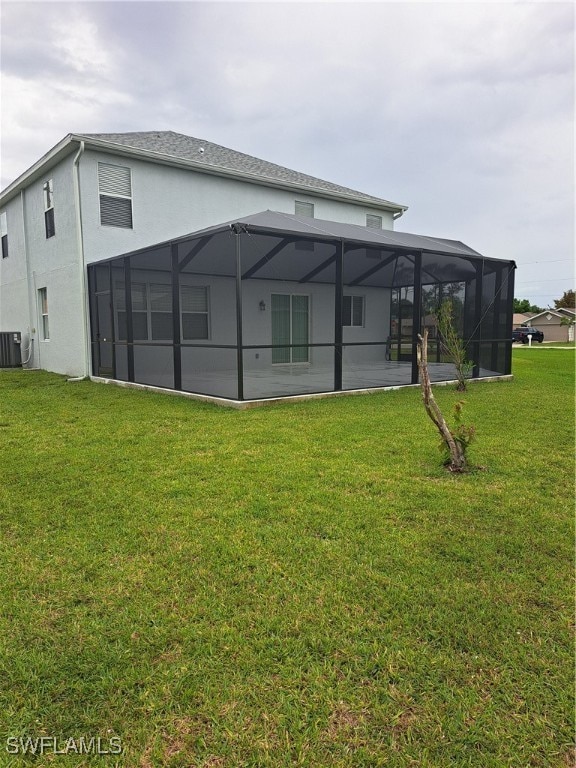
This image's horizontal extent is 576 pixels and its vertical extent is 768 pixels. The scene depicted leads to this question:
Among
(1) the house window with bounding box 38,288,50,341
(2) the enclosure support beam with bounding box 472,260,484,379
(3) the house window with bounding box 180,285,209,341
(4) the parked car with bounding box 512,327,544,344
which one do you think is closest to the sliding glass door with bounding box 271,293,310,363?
(3) the house window with bounding box 180,285,209,341

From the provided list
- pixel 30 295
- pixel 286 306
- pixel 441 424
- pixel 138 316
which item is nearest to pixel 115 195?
pixel 138 316

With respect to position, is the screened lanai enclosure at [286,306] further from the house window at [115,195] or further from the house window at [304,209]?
the house window at [304,209]

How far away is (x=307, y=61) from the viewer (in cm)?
997

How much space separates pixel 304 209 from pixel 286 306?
2.84 m

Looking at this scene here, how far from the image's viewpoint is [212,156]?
12688mm

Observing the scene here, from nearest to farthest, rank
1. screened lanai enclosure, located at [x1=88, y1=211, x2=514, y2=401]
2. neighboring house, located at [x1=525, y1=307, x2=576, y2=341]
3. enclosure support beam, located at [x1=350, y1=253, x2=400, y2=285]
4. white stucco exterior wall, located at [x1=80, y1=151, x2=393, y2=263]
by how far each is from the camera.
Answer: screened lanai enclosure, located at [x1=88, y1=211, x2=514, y2=401] < white stucco exterior wall, located at [x1=80, y1=151, x2=393, y2=263] < enclosure support beam, located at [x1=350, y1=253, x2=400, y2=285] < neighboring house, located at [x1=525, y1=307, x2=576, y2=341]

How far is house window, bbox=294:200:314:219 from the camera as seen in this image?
13.6m

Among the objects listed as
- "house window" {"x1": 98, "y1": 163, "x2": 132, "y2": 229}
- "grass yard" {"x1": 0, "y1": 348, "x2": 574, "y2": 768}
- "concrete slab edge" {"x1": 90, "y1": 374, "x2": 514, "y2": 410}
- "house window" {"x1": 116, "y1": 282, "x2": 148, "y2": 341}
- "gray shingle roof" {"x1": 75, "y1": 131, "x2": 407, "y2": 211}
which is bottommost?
"grass yard" {"x1": 0, "y1": 348, "x2": 574, "y2": 768}

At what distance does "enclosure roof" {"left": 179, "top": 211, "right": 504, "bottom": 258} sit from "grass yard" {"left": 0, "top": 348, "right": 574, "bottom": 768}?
405cm

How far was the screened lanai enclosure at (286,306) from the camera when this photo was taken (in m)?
8.54

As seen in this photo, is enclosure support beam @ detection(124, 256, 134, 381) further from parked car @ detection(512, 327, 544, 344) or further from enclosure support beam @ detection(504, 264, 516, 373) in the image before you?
parked car @ detection(512, 327, 544, 344)

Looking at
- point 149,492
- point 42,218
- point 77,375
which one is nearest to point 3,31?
point 42,218

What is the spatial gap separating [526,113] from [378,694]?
13496mm

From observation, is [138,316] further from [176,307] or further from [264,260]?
[176,307]
